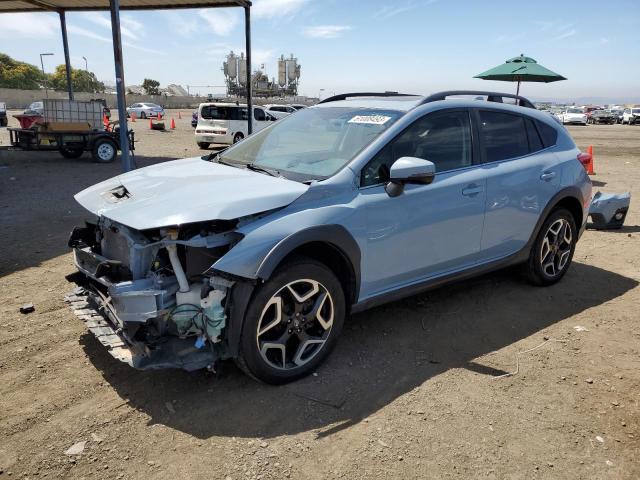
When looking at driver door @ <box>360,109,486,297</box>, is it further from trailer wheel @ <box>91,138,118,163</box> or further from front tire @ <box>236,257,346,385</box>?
trailer wheel @ <box>91,138,118,163</box>

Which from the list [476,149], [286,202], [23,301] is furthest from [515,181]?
[23,301]

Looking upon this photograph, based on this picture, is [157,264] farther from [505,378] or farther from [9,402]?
[505,378]

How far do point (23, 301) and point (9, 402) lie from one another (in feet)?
5.38

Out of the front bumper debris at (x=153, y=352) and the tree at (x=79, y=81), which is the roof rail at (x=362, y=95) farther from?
the tree at (x=79, y=81)

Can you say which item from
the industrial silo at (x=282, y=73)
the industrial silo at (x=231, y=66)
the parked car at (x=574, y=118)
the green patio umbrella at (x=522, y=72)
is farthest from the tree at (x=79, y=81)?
the green patio umbrella at (x=522, y=72)

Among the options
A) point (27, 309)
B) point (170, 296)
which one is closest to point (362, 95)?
point (170, 296)

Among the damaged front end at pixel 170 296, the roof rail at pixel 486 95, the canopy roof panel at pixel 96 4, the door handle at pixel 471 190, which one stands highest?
the canopy roof panel at pixel 96 4

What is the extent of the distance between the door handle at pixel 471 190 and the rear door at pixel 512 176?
0.42ft

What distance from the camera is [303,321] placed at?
10.4ft

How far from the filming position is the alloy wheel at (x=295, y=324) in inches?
120

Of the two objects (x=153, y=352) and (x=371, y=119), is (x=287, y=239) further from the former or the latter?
(x=371, y=119)

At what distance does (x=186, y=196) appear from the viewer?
3.05 m

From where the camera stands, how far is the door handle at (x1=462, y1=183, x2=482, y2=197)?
3863 mm

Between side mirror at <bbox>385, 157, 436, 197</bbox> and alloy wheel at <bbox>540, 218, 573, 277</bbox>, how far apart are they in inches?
80.0
